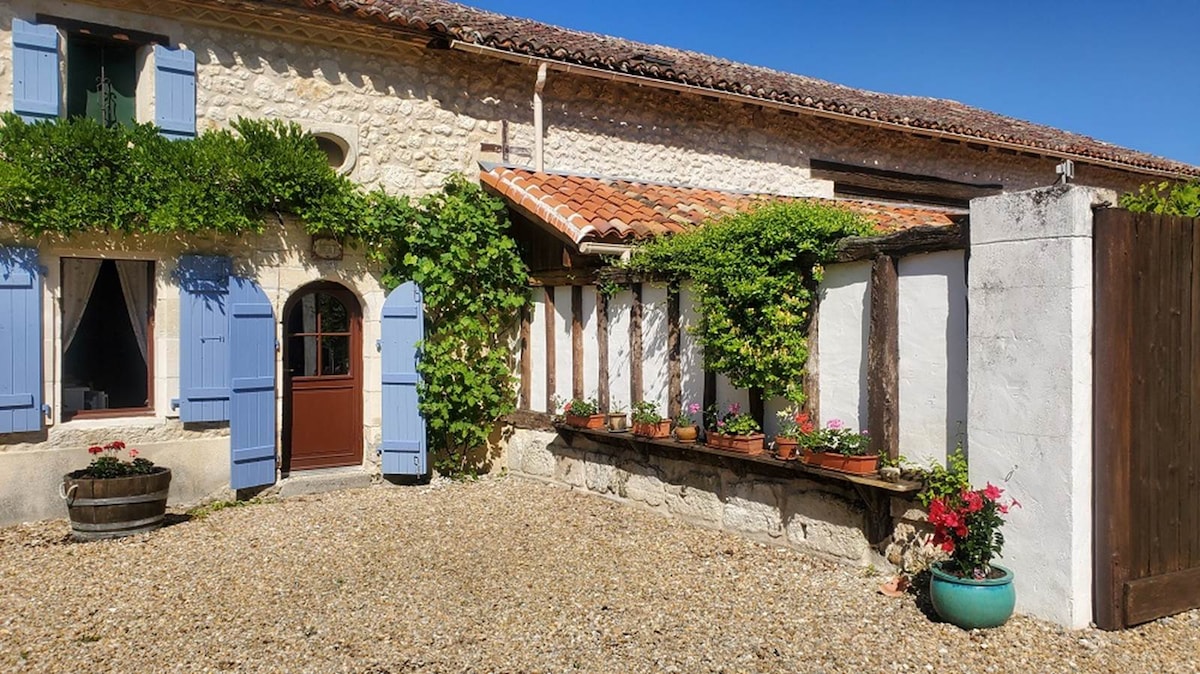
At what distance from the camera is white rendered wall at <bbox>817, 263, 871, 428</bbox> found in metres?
5.18

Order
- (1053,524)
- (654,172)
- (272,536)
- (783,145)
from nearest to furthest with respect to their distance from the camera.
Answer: (1053,524), (272,536), (654,172), (783,145)

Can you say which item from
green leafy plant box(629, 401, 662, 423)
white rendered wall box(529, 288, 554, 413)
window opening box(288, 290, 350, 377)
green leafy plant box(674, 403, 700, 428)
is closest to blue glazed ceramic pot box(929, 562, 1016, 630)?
green leafy plant box(674, 403, 700, 428)

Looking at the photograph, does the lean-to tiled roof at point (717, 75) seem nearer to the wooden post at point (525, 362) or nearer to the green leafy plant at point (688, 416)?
the wooden post at point (525, 362)

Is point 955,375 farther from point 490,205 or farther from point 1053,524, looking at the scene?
point 490,205

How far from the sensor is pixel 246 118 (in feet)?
23.9

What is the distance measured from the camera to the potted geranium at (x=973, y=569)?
13.0 feet

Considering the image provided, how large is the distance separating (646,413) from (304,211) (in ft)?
11.9

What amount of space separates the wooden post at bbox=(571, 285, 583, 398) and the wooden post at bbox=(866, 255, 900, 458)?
3390 mm

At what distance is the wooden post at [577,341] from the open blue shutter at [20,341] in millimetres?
4504

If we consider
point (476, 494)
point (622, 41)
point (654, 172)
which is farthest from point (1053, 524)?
point (622, 41)

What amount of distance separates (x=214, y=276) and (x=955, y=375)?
6.09 metres

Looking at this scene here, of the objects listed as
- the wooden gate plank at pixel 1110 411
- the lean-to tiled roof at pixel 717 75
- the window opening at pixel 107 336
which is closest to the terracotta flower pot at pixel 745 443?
the wooden gate plank at pixel 1110 411

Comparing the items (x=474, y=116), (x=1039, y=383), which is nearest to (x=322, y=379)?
(x=474, y=116)

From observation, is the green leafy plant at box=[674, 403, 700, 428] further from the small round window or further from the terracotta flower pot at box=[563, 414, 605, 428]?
the small round window
